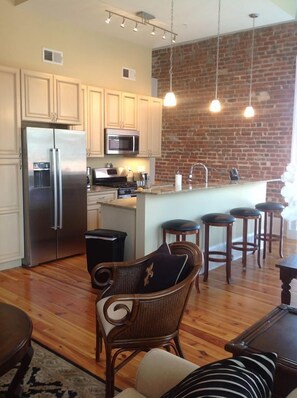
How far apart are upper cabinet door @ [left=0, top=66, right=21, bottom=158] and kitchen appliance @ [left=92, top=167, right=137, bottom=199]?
1.81 metres

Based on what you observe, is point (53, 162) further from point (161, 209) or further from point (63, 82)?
point (161, 209)

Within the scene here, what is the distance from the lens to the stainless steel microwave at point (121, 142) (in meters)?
6.05

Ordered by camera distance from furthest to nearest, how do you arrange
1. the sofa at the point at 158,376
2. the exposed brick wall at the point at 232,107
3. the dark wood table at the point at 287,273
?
the exposed brick wall at the point at 232,107
the dark wood table at the point at 287,273
the sofa at the point at 158,376

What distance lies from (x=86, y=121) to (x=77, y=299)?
288 centimetres

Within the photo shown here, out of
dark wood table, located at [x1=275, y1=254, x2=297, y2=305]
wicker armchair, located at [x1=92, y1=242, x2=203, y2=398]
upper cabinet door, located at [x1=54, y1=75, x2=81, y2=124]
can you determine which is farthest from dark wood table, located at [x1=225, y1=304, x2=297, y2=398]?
upper cabinet door, located at [x1=54, y1=75, x2=81, y2=124]

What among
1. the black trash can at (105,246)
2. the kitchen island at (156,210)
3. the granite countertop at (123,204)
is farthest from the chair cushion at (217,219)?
the black trash can at (105,246)

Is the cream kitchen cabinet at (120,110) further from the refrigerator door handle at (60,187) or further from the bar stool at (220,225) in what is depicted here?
the bar stool at (220,225)

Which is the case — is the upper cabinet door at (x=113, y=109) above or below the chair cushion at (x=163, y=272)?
above

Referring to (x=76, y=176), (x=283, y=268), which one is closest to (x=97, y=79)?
(x=76, y=176)

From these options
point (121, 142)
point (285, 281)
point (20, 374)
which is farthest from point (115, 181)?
point (20, 374)

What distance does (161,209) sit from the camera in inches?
158

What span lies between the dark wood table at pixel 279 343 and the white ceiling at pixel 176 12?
3967mm

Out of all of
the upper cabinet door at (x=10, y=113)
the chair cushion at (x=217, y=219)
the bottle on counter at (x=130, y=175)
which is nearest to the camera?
the chair cushion at (x=217, y=219)

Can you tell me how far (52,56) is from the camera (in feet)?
17.6
